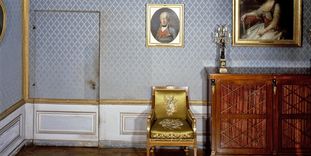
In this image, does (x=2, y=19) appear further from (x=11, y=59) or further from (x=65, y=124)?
(x=65, y=124)

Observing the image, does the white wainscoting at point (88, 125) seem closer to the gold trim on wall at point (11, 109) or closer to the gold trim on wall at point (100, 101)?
the gold trim on wall at point (100, 101)

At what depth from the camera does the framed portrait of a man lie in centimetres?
603

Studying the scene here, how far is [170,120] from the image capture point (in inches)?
225

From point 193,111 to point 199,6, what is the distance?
55.6 inches

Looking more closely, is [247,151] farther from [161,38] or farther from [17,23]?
[17,23]

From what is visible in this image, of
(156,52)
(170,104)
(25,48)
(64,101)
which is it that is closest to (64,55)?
(25,48)

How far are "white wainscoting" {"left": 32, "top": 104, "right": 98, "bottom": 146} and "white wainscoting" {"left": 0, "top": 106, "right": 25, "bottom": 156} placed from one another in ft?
0.78

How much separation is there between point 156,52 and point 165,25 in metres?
0.38

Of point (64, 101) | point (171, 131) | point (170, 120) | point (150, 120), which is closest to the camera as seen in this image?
point (171, 131)

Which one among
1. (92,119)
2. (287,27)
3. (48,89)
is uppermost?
(287,27)

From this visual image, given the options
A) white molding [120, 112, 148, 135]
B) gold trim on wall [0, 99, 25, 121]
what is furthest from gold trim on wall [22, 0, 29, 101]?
white molding [120, 112, 148, 135]

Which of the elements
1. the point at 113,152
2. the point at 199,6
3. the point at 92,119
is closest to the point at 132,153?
the point at 113,152

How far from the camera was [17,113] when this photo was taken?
19.3 feet

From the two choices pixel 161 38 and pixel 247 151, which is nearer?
pixel 247 151
